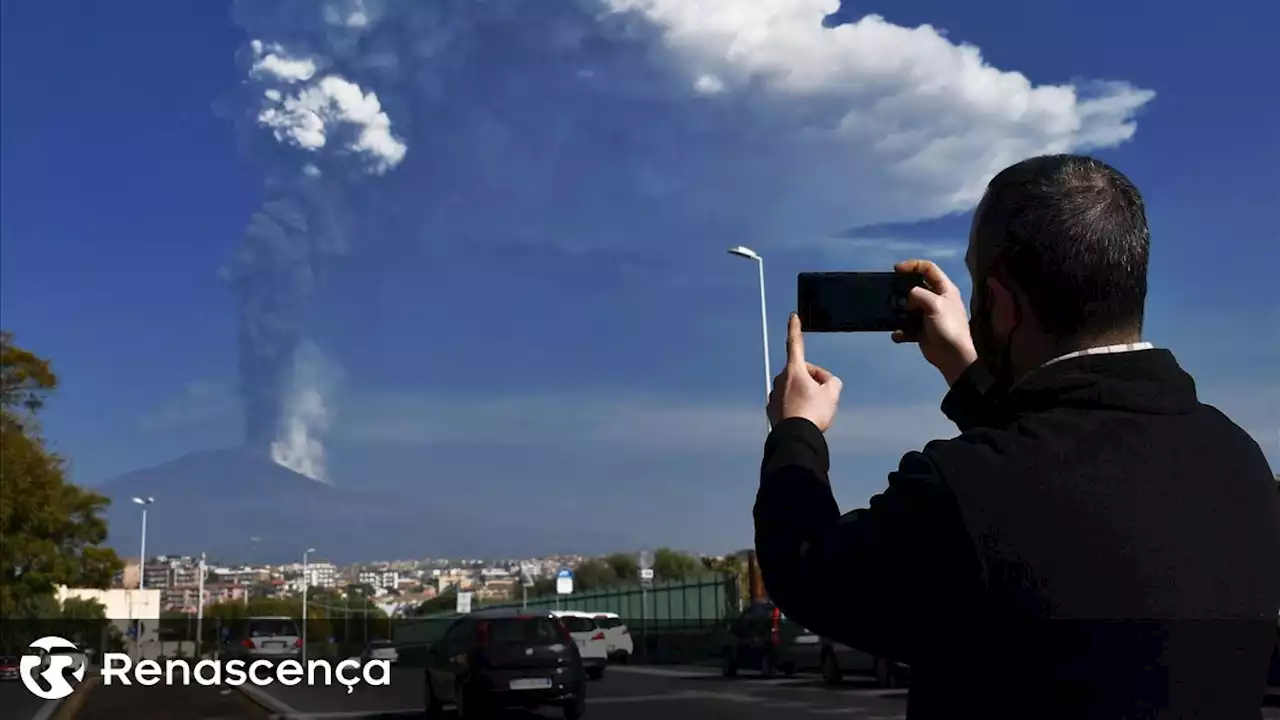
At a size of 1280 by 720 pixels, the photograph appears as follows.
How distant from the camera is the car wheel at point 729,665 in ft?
91.7

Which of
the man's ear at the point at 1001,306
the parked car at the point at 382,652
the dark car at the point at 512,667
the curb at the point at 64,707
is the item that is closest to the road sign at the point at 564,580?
the parked car at the point at 382,652

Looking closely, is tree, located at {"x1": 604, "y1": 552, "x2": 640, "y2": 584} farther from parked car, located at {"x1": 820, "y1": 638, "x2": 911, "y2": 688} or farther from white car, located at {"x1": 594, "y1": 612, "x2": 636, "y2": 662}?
parked car, located at {"x1": 820, "y1": 638, "x2": 911, "y2": 688}

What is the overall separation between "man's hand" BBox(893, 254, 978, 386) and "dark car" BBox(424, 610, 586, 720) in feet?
55.2

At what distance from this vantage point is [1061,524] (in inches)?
57.3

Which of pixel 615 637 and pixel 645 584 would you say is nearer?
pixel 615 637

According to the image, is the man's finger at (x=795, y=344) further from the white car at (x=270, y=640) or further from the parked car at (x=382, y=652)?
the parked car at (x=382, y=652)

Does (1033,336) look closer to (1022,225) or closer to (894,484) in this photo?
Answer: (1022,225)

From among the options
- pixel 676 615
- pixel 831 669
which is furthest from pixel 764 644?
pixel 676 615

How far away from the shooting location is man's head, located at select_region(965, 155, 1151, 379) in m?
1.62

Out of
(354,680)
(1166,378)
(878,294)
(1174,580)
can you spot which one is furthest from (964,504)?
(354,680)

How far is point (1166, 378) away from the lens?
5.30 ft

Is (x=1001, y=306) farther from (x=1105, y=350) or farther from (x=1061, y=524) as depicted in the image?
(x=1061, y=524)

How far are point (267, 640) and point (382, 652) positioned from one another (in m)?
6.78

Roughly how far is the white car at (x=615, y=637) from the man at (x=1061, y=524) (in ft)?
116
